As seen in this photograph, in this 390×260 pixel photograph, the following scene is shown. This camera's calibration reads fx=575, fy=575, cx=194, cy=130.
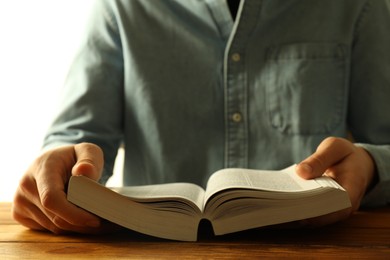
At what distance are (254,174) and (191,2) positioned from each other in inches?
20.2

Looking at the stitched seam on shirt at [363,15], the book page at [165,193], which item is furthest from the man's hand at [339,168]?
the stitched seam on shirt at [363,15]

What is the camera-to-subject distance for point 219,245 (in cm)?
73

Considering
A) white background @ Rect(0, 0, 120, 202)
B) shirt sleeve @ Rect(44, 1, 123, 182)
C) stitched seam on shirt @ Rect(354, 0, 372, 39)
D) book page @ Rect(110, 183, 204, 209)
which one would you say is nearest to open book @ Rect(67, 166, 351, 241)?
book page @ Rect(110, 183, 204, 209)

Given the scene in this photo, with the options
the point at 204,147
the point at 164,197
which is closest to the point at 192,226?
the point at 164,197

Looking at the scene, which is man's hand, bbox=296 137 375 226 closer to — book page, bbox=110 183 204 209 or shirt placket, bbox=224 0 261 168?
book page, bbox=110 183 204 209

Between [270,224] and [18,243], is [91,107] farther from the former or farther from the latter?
[270,224]

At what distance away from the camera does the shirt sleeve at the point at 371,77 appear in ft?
3.80

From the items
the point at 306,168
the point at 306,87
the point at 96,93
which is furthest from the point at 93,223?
the point at 306,87

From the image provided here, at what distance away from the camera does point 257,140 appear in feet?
3.87

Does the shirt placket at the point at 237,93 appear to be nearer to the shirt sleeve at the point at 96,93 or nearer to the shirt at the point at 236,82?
the shirt at the point at 236,82

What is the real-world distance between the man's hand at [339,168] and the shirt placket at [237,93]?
0.31 meters

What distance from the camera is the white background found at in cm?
185

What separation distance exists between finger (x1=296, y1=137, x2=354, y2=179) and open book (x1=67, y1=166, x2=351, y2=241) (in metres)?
0.05

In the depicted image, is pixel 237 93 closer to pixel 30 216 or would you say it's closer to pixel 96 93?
pixel 96 93
